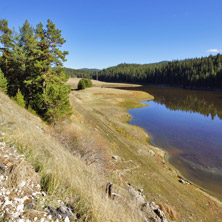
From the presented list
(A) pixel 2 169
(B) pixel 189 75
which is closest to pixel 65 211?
(A) pixel 2 169

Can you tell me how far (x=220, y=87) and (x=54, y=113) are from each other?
100062 mm

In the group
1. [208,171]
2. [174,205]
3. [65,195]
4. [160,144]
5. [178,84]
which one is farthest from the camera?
[178,84]

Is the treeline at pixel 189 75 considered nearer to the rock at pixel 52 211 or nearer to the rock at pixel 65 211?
the rock at pixel 65 211

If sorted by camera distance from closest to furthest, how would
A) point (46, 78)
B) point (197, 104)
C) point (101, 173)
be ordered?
point (101, 173), point (46, 78), point (197, 104)

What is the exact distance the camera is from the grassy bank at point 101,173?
163 inches

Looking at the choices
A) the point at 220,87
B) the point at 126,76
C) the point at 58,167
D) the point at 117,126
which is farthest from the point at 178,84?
the point at 58,167

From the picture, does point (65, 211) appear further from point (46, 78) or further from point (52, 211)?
point (46, 78)

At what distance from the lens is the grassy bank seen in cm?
414

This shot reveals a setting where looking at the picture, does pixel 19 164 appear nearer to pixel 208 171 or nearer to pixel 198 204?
pixel 198 204

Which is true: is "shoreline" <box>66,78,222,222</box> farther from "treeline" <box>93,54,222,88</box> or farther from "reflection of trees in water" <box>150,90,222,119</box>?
"treeline" <box>93,54,222,88</box>

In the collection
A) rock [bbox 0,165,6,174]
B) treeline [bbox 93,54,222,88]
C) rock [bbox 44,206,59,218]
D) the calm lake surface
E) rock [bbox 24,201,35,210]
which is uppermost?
treeline [bbox 93,54,222,88]

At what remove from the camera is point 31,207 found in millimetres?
3240

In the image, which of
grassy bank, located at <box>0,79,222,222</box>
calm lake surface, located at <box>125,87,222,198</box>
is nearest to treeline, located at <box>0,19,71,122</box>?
grassy bank, located at <box>0,79,222,222</box>

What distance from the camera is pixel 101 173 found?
9070 millimetres
